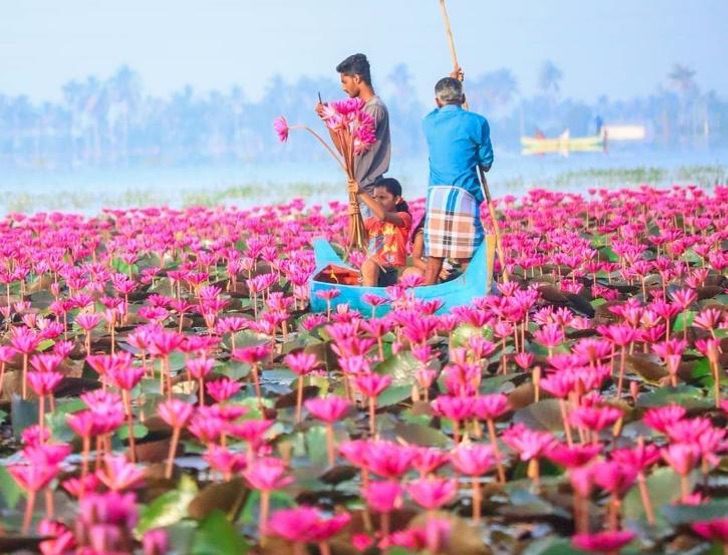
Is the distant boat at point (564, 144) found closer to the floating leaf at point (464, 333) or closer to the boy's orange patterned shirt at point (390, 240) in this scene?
the boy's orange patterned shirt at point (390, 240)

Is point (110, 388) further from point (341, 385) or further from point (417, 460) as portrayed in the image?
point (417, 460)

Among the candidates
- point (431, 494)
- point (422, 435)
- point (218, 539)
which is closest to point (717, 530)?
point (431, 494)

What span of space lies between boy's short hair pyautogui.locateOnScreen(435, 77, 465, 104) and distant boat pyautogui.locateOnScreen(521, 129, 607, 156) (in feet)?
271

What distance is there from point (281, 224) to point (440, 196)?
16.7 feet

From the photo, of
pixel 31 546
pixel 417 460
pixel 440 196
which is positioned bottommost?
pixel 31 546

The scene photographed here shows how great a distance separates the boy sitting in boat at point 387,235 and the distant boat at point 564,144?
82275 millimetres

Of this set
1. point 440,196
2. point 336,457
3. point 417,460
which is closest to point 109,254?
point 440,196

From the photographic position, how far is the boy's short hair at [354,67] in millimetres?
6371

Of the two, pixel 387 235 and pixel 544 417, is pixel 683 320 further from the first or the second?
pixel 387 235

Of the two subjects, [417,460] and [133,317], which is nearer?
[417,460]

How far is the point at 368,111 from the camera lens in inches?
248

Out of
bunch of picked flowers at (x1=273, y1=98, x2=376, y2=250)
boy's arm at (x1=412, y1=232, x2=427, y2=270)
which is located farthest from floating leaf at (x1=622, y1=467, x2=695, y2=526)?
boy's arm at (x1=412, y1=232, x2=427, y2=270)

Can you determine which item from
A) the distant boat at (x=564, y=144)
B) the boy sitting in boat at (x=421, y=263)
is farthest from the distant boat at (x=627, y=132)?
the boy sitting in boat at (x=421, y=263)

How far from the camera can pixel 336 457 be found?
3.08 meters
